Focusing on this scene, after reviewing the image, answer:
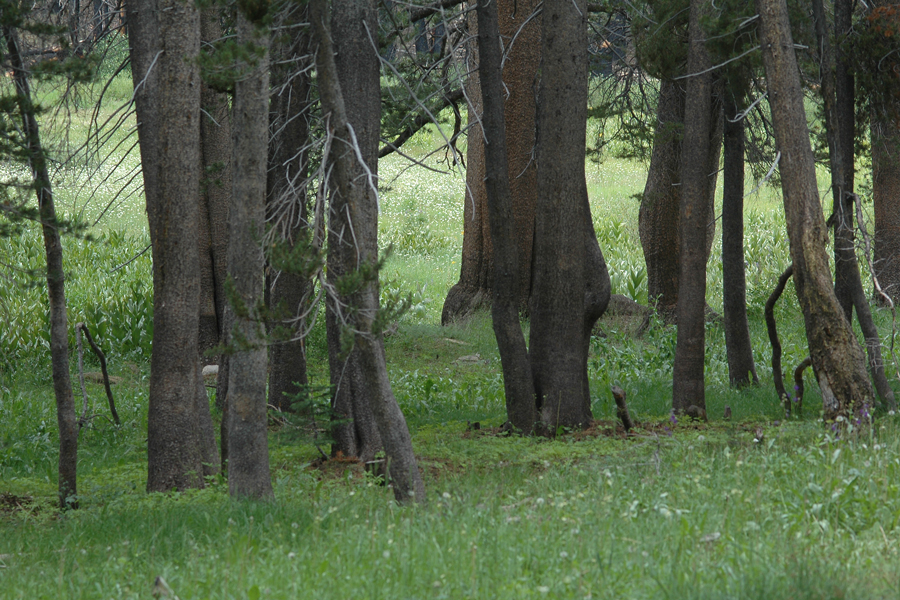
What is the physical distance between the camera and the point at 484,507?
4.75 m

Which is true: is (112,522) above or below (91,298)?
below

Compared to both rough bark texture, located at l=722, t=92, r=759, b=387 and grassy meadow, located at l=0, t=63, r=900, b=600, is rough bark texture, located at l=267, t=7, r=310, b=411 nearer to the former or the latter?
grassy meadow, located at l=0, t=63, r=900, b=600

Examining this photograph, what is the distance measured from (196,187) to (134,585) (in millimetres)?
3332

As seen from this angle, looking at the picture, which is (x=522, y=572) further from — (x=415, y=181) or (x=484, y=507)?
(x=415, y=181)

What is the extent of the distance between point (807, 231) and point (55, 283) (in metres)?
6.23

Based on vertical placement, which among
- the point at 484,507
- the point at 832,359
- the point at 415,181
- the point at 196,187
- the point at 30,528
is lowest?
the point at 30,528

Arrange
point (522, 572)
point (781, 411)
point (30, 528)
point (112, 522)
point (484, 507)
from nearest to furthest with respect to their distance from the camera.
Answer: point (522, 572), point (484, 507), point (112, 522), point (30, 528), point (781, 411)

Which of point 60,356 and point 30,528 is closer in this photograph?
point 30,528

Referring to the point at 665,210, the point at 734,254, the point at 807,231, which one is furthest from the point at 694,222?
the point at 665,210

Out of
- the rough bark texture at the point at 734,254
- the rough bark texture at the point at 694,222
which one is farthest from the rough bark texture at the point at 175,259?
the rough bark texture at the point at 734,254

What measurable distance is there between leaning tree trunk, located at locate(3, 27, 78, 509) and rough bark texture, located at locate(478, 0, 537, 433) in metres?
3.77

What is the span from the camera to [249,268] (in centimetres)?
536

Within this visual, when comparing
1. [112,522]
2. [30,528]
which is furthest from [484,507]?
[30,528]

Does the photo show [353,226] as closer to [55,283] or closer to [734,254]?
[55,283]
